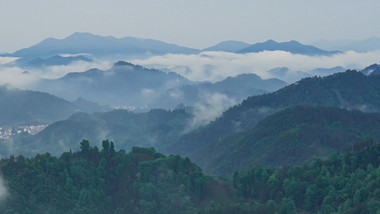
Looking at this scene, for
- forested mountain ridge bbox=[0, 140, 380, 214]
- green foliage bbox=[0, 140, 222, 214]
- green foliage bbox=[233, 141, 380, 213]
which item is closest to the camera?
green foliage bbox=[233, 141, 380, 213]

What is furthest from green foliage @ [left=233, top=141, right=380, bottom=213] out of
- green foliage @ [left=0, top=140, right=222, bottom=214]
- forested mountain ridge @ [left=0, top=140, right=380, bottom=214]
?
green foliage @ [left=0, top=140, right=222, bottom=214]

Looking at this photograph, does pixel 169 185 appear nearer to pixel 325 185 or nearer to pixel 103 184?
pixel 103 184

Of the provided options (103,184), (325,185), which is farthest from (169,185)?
(325,185)

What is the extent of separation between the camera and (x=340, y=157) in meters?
150

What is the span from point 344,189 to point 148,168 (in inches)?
1958

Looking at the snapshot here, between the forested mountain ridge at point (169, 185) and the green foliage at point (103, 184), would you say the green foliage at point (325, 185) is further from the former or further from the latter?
the green foliage at point (103, 184)

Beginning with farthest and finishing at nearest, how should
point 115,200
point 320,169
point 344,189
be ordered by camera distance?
point 320,169, point 115,200, point 344,189

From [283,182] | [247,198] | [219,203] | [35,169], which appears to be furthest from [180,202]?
[35,169]

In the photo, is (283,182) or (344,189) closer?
(344,189)

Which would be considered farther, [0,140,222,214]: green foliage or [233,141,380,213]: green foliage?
[0,140,222,214]: green foliage

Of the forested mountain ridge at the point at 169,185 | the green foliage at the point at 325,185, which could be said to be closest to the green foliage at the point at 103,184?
the forested mountain ridge at the point at 169,185

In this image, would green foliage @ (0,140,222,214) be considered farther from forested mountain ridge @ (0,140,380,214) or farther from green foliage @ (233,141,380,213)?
green foliage @ (233,141,380,213)

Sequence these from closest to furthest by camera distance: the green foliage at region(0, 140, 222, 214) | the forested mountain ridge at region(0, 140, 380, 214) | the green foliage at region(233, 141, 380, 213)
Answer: the green foliage at region(233, 141, 380, 213) → the forested mountain ridge at region(0, 140, 380, 214) → the green foliage at region(0, 140, 222, 214)

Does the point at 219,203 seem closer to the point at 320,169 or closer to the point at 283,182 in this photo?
the point at 283,182
